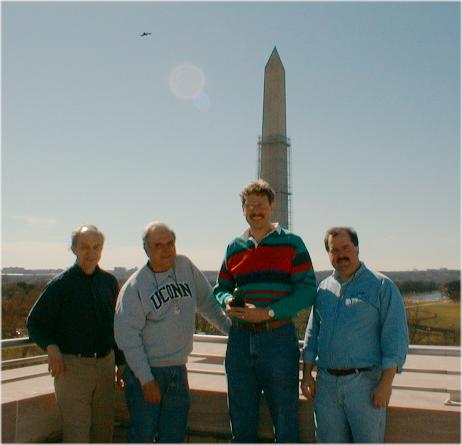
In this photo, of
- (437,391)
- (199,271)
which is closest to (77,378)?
(199,271)

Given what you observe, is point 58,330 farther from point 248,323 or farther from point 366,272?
point 366,272

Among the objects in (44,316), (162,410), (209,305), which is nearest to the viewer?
(162,410)

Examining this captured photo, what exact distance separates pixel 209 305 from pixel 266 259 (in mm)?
505

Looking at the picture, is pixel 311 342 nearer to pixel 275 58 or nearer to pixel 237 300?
pixel 237 300

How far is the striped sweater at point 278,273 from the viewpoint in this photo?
279cm

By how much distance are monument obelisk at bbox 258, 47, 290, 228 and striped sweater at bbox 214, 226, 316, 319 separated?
586 inches

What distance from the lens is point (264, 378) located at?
2.79 metres

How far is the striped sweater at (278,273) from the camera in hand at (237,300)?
0.07 meters

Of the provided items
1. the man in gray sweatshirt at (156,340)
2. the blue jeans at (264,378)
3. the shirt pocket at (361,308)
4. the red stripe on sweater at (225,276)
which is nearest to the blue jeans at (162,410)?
the man in gray sweatshirt at (156,340)

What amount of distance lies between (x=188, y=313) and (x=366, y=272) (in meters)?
0.89

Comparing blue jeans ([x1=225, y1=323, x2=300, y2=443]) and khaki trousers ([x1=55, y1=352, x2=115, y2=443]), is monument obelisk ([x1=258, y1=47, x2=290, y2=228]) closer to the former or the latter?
khaki trousers ([x1=55, y1=352, x2=115, y2=443])

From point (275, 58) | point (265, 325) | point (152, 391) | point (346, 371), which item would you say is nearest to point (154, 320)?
point (152, 391)

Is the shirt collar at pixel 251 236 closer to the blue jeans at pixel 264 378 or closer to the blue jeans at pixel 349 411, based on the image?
the blue jeans at pixel 264 378

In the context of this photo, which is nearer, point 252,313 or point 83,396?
point 252,313
